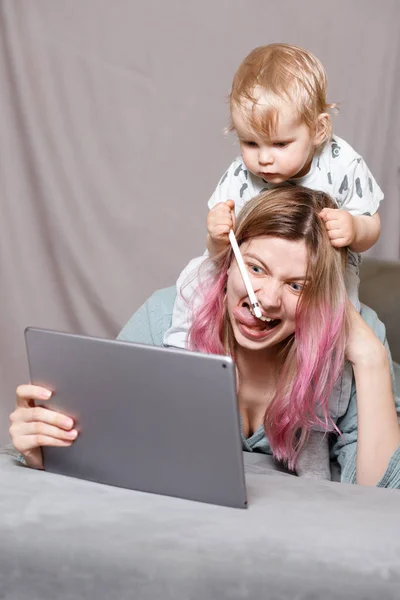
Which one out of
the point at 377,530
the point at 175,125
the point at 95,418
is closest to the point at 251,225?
the point at 95,418

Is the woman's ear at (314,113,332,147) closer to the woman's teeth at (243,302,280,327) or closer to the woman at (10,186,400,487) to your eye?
the woman at (10,186,400,487)

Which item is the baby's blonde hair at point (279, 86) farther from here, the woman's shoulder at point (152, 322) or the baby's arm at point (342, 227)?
the woman's shoulder at point (152, 322)

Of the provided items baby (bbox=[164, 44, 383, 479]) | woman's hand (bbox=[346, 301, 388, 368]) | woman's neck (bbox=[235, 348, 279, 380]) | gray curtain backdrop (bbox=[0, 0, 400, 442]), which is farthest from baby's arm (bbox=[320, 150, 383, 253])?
gray curtain backdrop (bbox=[0, 0, 400, 442])

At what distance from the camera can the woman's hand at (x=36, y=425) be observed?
1.16m

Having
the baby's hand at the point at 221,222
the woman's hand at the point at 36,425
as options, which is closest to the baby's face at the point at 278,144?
the baby's hand at the point at 221,222

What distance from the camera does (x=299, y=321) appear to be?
1521 mm

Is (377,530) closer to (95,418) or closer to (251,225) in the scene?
(95,418)

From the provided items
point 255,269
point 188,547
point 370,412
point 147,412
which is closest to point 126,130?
point 255,269

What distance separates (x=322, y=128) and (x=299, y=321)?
1.19 ft

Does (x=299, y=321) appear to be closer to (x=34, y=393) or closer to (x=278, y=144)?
(x=278, y=144)

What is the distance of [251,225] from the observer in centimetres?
153

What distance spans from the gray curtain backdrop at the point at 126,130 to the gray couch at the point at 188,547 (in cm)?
182

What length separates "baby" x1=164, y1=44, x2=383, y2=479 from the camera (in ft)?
5.05

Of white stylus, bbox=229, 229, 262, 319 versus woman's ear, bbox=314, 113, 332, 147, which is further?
woman's ear, bbox=314, 113, 332, 147
